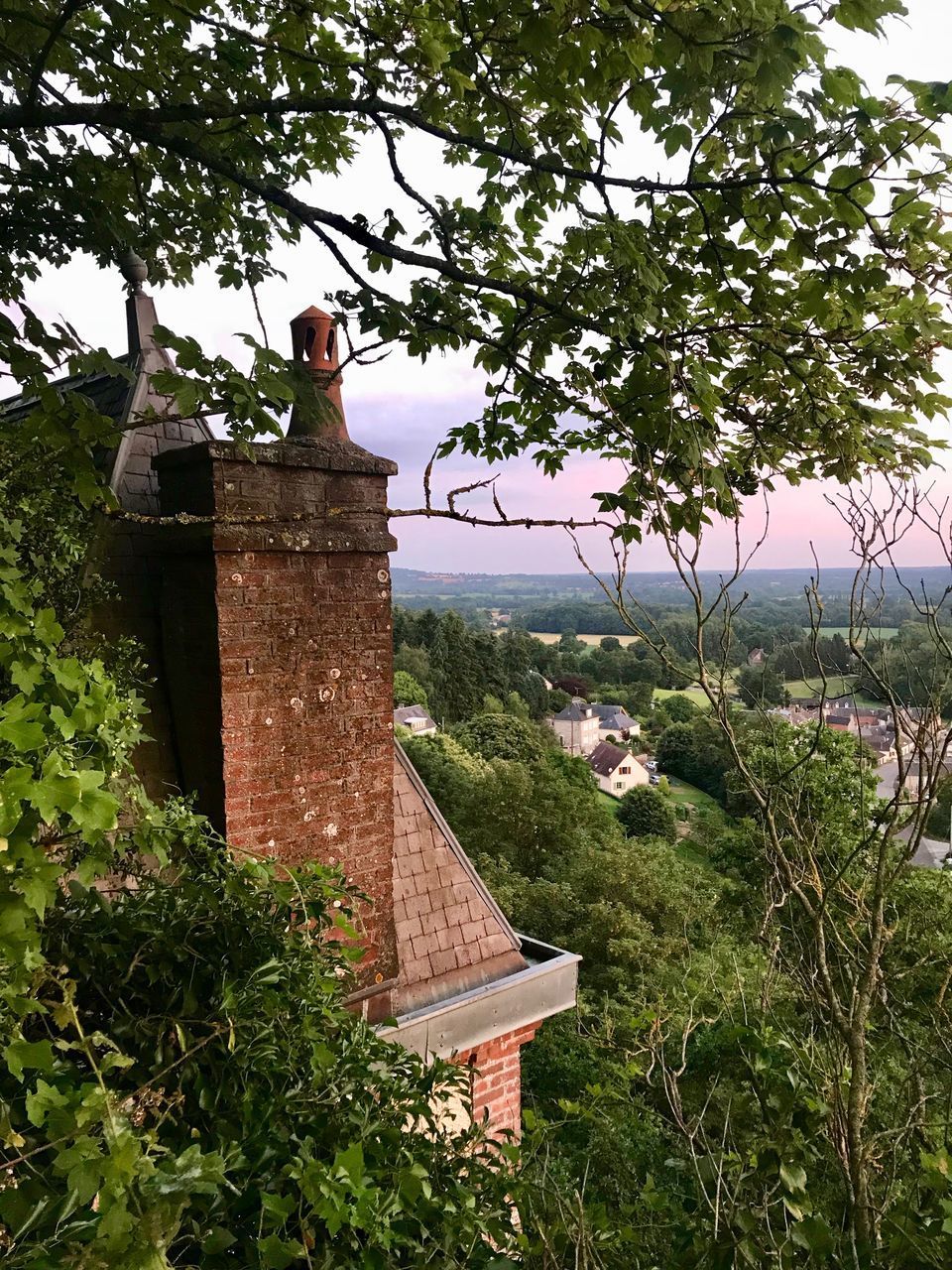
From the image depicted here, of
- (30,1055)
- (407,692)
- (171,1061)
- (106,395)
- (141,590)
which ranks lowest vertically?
(407,692)

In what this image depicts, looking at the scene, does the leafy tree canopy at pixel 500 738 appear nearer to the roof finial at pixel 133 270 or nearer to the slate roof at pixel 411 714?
the slate roof at pixel 411 714

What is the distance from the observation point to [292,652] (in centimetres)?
340

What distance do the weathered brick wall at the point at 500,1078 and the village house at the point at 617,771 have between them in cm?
5066

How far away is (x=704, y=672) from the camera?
2104 mm

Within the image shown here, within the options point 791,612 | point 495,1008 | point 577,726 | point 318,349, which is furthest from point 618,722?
point 318,349

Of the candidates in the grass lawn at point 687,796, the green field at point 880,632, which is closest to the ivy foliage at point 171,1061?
the green field at point 880,632

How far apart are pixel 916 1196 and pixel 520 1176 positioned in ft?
3.41

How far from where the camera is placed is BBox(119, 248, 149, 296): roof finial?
4.07m

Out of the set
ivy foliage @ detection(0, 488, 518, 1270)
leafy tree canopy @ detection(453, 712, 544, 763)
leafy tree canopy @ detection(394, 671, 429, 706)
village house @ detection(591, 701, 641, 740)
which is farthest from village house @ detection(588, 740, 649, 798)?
ivy foliage @ detection(0, 488, 518, 1270)

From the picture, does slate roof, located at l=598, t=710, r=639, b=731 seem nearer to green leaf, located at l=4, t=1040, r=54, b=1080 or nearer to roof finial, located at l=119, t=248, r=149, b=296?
roof finial, located at l=119, t=248, r=149, b=296

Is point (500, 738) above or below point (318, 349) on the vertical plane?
below

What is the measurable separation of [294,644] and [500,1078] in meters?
2.95

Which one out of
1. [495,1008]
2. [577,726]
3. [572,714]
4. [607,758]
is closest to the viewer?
[495,1008]

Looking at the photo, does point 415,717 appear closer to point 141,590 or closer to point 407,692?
point 407,692
